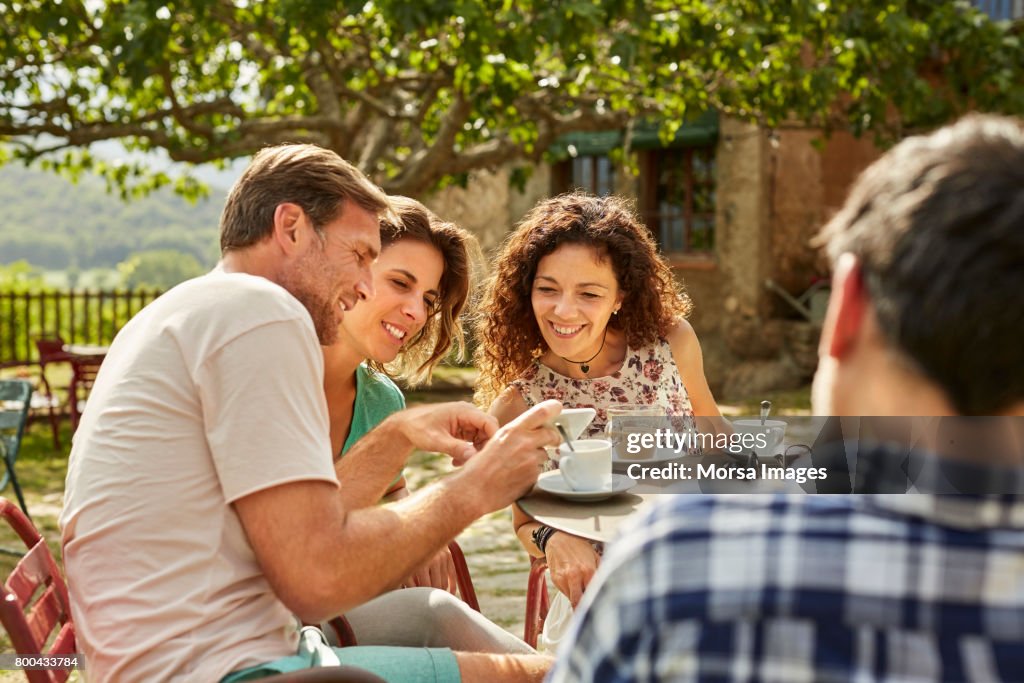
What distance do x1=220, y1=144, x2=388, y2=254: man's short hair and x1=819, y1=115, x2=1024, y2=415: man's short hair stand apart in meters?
1.17

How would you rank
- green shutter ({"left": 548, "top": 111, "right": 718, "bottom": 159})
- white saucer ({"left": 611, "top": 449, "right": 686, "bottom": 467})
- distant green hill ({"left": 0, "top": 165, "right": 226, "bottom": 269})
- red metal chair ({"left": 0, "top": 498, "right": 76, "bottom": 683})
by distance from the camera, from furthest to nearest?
distant green hill ({"left": 0, "top": 165, "right": 226, "bottom": 269}) < green shutter ({"left": 548, "top": 111, "right": 718, "bottom": 159}) < white saucer ({"left": 611, "top": 449, "right": 686, "bottom": 467}) < red metal chair ({"left": 0, "top": 498, "right": 76, "bottom": 683})

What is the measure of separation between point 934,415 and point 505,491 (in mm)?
979

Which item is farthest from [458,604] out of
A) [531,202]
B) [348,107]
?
[531,202]

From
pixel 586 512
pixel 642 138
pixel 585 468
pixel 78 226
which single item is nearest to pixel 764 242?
pixel 642 138

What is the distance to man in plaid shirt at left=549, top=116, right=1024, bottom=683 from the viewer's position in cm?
84

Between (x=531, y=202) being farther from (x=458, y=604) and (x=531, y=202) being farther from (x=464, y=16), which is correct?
(x=458, y=604)

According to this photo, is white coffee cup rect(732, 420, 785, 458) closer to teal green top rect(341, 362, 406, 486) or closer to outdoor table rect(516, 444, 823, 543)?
outdoor table rect(516, 444, 823, 543)

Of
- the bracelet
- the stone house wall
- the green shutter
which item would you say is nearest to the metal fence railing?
the stone house wall

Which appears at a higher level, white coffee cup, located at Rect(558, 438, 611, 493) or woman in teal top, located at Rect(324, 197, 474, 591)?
woman in teal top, located at Rect(324, 197, 474, 591)

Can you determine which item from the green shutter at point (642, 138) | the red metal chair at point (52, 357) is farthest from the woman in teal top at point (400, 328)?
the green shutter at point (642, 138)

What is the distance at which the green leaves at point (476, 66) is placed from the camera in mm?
6176

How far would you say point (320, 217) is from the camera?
182 cm

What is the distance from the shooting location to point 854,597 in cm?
85

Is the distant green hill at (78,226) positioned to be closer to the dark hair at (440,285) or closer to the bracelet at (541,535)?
the dark hair at (440,285)
